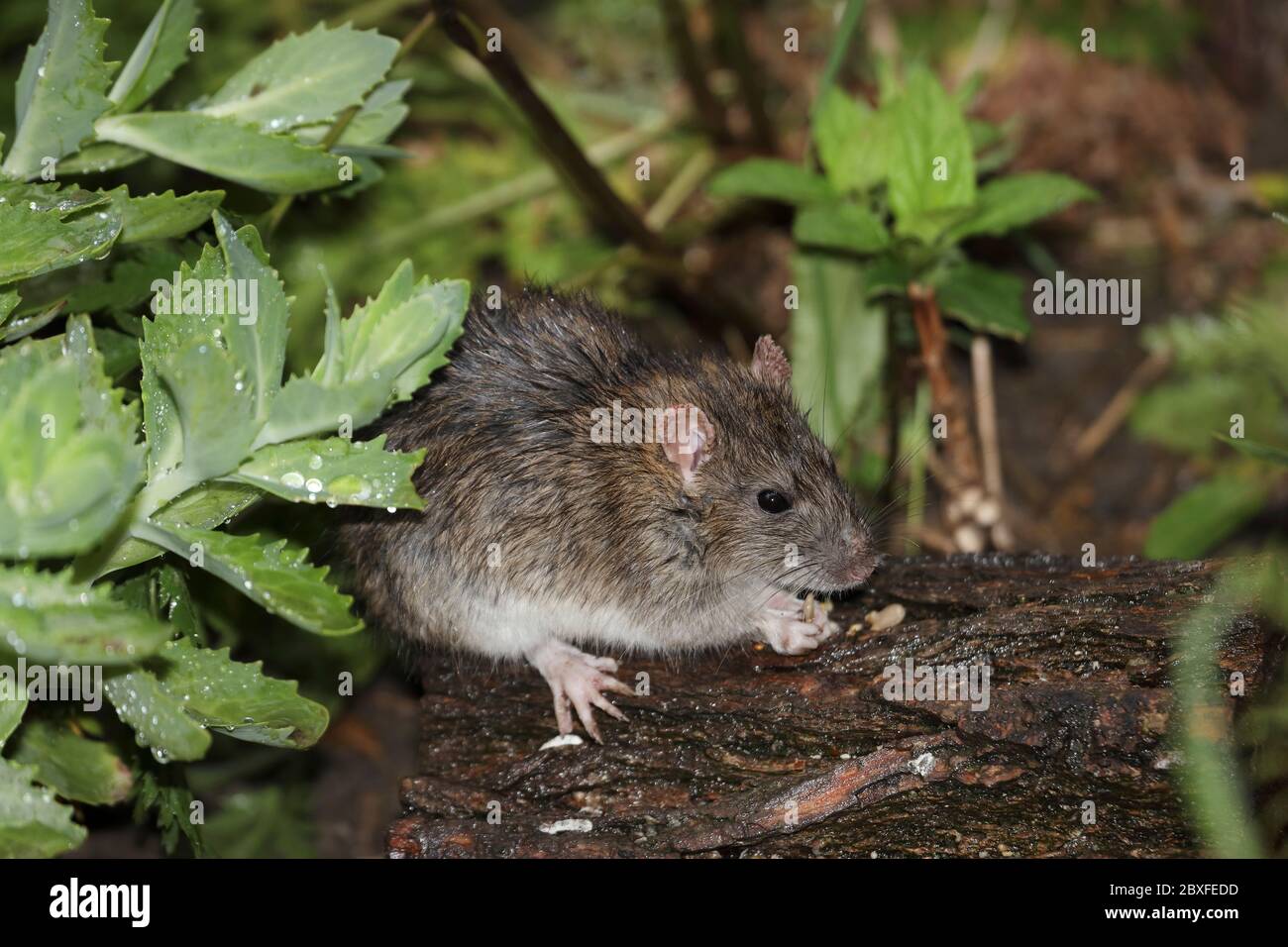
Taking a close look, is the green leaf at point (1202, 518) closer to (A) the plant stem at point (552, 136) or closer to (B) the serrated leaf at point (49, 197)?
(A) the plant stem at point (552, 136)

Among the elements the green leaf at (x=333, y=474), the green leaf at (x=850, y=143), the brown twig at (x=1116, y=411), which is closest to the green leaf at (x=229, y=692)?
the green leaf at (x=333, y=474)

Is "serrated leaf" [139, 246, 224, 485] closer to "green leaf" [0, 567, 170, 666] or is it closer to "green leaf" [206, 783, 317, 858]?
"green leaf" [0, 567, 170, 666]

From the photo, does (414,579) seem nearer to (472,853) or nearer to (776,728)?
(472,853)

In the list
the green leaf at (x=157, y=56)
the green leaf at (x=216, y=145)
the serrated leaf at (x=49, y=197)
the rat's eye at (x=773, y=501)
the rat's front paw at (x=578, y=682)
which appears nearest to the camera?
the serrated leaf at (x=49, y=197)

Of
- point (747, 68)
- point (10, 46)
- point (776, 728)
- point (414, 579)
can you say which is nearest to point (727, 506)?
Result: point (776, 728)

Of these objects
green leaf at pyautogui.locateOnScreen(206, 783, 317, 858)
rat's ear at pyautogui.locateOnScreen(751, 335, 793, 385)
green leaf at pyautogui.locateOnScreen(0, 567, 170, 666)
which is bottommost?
green leaf at pyautogui.locateOnScreen(206, 783, 317, 858)

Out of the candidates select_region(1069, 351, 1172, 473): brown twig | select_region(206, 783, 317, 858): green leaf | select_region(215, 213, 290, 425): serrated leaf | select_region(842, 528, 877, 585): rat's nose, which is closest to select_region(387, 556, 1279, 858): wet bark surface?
select_region(842, 528, 877, 585): rat's nose
